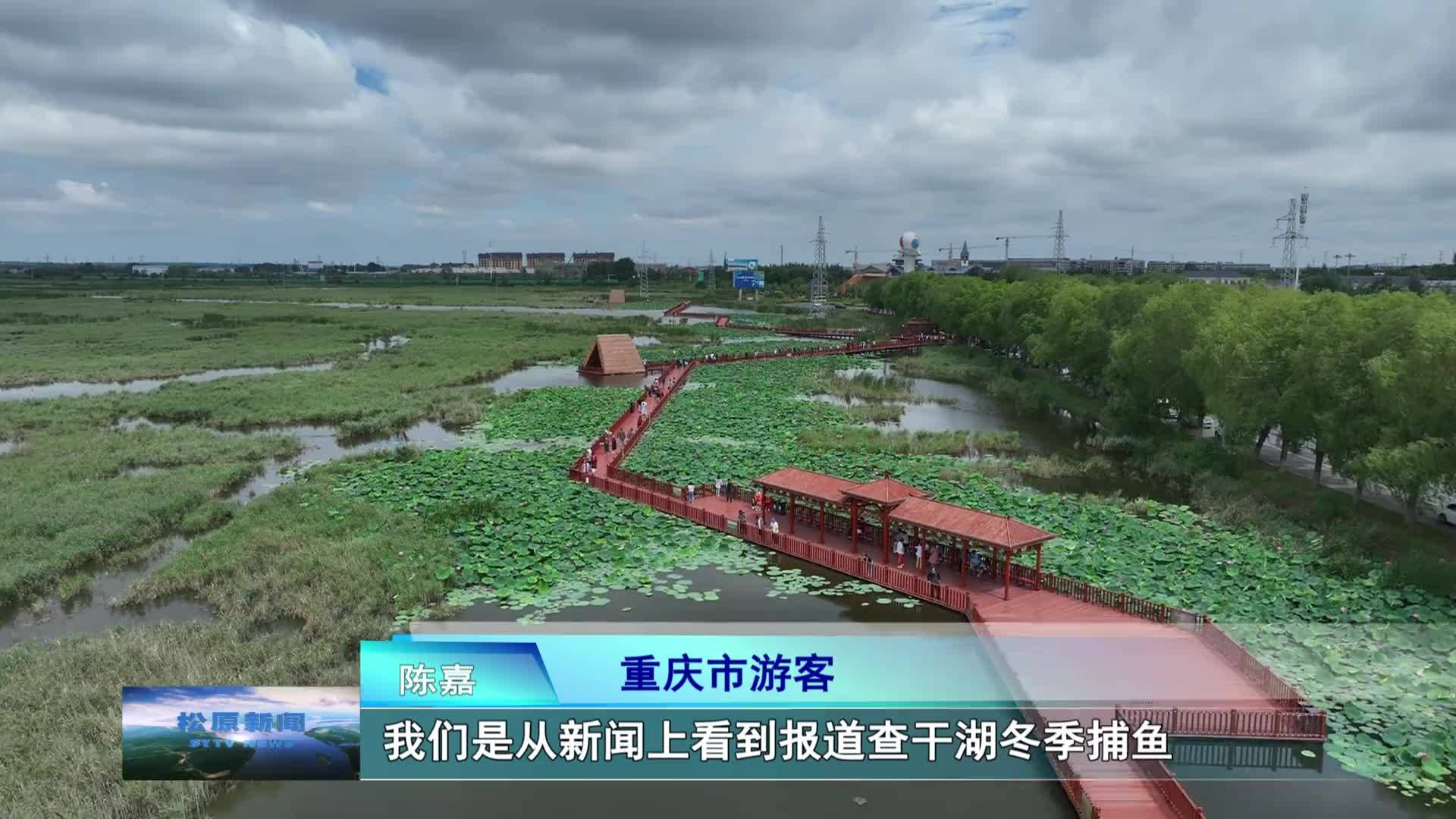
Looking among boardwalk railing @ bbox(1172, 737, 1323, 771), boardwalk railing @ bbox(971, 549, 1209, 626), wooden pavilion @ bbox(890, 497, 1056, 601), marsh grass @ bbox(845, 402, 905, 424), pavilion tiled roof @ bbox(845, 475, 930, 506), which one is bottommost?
boardwalk railing @ bbox(1172, 737, 1323, 771)

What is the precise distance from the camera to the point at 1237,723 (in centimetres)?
1267

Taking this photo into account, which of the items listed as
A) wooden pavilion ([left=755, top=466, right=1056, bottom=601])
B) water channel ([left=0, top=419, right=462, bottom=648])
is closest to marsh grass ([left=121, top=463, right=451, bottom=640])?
water channel ([left=0, top=419, right=462, bottom=648])

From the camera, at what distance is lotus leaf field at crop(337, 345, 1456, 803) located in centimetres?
1380

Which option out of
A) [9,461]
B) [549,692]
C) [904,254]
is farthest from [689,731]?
[904,254]

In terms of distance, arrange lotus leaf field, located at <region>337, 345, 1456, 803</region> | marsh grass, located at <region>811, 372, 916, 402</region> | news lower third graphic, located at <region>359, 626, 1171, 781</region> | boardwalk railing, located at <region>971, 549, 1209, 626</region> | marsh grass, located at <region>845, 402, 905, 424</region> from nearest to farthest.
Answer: news lower third graphic, located at <region>359, 626, 1171, 781</region>
lotus leaf field, located at <region>337, 345, 1456, 803</region>
boardwalk railing, located at <region>971, 549, 1209, 626</region>
marsh grass, located at <region>845, 402, 905, 424</region>
marsh grass, located at <region>811, 372, 916, 402</region>

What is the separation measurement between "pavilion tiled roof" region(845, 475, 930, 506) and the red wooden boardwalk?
145 cm

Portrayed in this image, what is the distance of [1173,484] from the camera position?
2852cm

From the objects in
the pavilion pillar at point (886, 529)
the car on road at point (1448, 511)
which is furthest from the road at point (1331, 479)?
the pavilion pillar at point (886, 529)

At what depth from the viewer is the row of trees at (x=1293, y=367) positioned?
19.1 m

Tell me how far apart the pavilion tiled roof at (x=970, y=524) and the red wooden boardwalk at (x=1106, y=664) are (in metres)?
1.16

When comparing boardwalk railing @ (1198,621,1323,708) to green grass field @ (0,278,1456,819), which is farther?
green grass field @ (0,278,1456,819)

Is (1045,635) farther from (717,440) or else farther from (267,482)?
(267,482)

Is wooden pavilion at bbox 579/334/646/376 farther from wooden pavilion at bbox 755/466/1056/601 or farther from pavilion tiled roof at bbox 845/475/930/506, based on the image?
pavilion tiled roof at bbox 845/475/930/506

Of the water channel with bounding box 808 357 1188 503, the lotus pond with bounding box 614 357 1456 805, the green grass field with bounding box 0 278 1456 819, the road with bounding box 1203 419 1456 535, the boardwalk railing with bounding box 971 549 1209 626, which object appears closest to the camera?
the lotus pond with bounding box 614 357 1456 805
